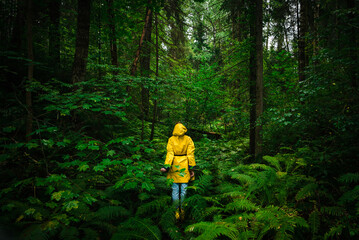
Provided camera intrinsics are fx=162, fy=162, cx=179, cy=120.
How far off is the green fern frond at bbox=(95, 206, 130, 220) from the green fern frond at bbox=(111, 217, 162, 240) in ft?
1.27

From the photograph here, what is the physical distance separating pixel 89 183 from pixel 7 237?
176cm

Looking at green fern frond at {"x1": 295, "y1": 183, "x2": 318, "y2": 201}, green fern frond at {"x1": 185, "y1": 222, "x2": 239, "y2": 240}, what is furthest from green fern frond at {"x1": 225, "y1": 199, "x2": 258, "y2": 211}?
green fern frond at {"x1": 295, "y1": 183, "x2": 318, "y2": 201}

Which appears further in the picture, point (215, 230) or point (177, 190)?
point (177, 190)

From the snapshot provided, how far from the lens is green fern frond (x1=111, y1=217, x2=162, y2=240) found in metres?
2.82

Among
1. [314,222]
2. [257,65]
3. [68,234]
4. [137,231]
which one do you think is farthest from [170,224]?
[257,65]

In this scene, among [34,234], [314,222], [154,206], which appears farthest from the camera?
[154,206]

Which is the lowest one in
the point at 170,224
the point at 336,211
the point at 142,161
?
the point at 170,224

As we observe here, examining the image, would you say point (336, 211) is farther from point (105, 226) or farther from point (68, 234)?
point (68, 234)

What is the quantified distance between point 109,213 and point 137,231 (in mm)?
819

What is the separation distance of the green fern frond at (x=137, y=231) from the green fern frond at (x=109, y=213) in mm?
387

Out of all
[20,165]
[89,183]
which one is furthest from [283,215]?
[20,165]

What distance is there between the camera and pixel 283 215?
305 cm

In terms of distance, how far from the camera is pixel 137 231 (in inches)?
118

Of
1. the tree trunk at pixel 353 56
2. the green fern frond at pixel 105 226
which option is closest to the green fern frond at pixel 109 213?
the green fern frond at pixel 105 226
